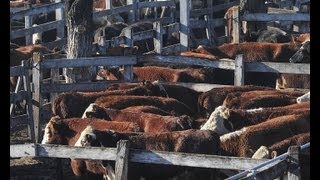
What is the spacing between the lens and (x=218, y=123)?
11.9 meters

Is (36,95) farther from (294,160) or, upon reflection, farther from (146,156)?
(294,160)

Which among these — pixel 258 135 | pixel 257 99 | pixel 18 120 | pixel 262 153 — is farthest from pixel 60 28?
pixel 262 153

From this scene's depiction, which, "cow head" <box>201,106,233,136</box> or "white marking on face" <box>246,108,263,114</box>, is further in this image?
"white marking on face" <box>246,108,263,114</box>

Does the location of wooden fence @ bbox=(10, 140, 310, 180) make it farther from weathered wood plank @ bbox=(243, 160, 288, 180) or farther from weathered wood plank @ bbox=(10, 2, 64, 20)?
weathered wood plank @ bbox=(10, 2, 64, 20)

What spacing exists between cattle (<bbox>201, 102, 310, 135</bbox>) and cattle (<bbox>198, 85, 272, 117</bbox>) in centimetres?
141

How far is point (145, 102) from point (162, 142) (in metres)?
3.11

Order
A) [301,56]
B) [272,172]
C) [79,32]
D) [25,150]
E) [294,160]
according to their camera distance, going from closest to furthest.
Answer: [272,172] < [294,160] < [25,150] < [79,32] < [301,56]

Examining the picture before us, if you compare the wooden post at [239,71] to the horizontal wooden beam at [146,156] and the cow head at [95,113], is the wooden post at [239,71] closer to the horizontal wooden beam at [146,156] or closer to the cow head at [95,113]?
the cow head at [95,113]

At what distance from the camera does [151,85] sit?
1455 cm

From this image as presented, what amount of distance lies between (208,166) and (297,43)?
9514 mm

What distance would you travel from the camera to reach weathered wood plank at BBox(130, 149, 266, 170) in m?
9.16

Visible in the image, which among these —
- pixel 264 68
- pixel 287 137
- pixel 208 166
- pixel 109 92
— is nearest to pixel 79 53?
pixel 109 92

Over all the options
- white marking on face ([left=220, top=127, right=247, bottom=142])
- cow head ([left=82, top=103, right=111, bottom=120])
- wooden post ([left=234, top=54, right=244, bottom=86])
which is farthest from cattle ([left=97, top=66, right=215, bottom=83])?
white marking on face ([left=220, top=127, right=247, bottom=142])

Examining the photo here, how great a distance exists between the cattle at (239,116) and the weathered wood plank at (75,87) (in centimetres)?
353
